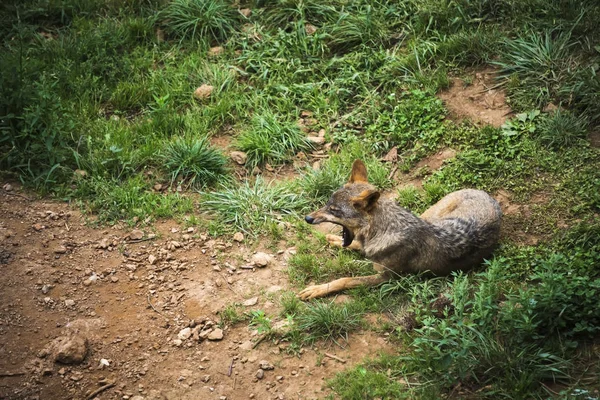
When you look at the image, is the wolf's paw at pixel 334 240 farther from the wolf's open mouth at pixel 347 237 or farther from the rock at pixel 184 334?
the rock at pixel 184 334

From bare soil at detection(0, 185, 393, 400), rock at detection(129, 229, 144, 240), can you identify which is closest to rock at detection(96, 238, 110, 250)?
bare soil at detection(0, 185, 393, 400)

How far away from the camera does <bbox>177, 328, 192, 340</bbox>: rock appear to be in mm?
6778

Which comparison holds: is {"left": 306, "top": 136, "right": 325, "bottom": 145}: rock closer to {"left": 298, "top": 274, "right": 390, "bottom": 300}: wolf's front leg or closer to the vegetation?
the vegetation

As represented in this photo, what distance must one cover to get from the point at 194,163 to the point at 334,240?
2.12 m

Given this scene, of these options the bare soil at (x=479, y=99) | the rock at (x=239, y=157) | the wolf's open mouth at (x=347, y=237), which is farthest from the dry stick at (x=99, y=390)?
the bare soil at (x=479, y=99)

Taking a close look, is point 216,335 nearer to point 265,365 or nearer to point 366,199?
point 265,365

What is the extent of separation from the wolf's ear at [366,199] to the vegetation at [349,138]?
60 centimetres

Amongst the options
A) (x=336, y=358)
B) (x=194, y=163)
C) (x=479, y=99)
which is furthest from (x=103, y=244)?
(x=479, y=99)

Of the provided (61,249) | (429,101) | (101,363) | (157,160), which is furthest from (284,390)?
(429,101)

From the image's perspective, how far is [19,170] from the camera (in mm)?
8555

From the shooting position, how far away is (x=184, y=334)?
22.3 ft

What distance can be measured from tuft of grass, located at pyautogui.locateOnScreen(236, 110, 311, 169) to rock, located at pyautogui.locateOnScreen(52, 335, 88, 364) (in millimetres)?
3344

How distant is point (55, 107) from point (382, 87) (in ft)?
14.0

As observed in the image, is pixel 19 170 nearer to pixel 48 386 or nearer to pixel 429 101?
pixel 48 386
